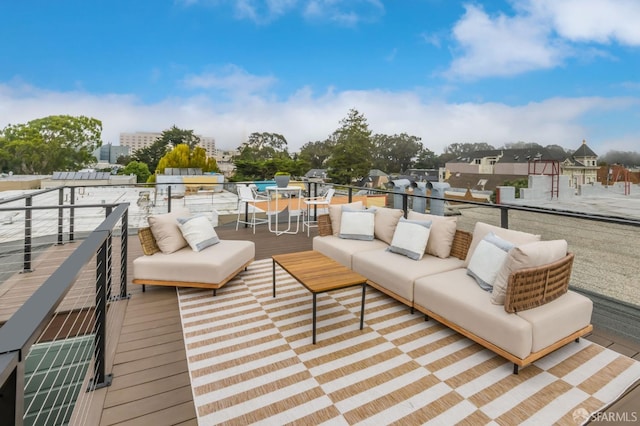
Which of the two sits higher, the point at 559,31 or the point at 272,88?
the point at 559,31

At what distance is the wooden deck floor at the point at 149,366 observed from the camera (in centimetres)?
174

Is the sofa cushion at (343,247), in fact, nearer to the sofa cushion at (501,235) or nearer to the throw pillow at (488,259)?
the sofa cushion at (501,235)

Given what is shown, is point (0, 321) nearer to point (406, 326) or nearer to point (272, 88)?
point (406, 326)

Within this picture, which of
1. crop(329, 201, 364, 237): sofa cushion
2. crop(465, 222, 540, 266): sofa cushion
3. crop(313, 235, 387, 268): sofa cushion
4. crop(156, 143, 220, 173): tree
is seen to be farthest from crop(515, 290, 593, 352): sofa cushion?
crop(156, 143, 220, 173): tree

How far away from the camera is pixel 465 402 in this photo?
1.86m

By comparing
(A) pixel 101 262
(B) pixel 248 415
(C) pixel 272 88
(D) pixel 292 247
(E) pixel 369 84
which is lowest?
(B) pixel 248 415

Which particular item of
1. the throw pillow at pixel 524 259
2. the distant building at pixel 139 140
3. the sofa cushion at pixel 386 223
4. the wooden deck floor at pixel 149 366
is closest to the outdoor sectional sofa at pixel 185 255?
the wooden deck floor at pixel 149 366

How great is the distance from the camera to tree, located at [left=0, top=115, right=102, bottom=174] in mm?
32250

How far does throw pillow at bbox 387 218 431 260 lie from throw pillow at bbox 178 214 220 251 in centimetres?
212

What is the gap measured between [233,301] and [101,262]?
4.82 feet

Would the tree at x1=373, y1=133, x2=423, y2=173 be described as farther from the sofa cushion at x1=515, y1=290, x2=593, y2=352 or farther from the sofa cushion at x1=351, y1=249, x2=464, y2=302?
the sofa cushion at x1=515, y1=290, x2=593, y2=352

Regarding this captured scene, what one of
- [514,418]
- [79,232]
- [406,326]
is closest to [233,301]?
[406,326]

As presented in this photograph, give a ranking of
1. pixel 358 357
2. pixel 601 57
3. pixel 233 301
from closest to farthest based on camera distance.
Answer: pixel 358 357 < pixel 233 301 < pixel 601 57

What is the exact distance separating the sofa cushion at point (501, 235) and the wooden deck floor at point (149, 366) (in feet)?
2.87
